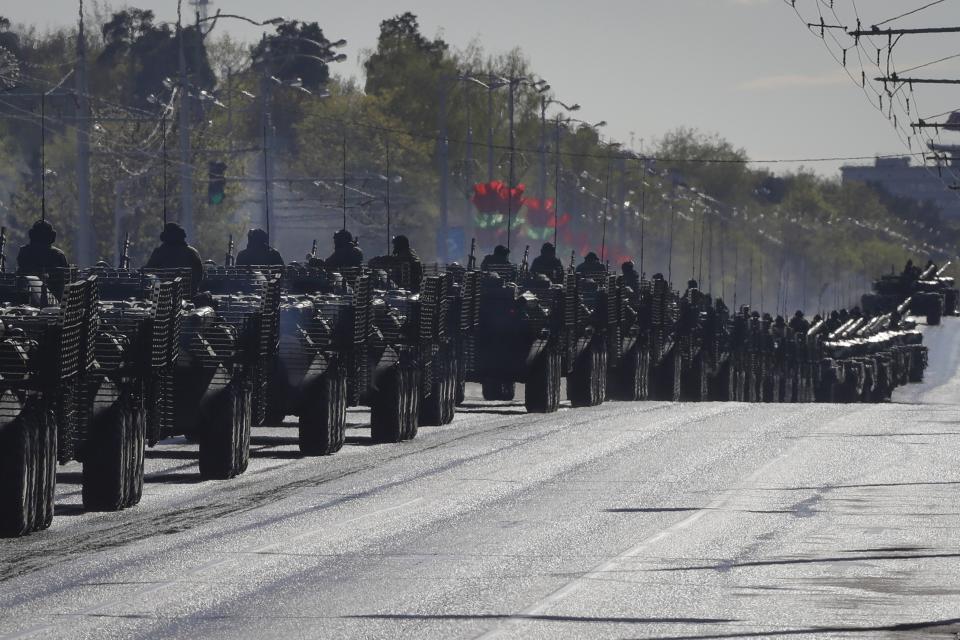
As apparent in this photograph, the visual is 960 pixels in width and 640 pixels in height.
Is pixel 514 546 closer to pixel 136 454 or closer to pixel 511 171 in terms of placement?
pixel 136 454

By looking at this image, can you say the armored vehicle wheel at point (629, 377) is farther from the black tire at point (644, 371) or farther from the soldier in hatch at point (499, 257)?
the soldier in hatch at point (499, 257)

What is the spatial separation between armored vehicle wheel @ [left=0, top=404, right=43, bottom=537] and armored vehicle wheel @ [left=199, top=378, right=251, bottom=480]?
423 centimetres

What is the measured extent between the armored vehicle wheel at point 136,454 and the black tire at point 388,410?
7206 millimetres

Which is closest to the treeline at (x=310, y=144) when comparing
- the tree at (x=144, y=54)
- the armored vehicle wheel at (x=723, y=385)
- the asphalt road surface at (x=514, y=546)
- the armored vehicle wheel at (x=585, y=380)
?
the tree at (x=144, y=54)

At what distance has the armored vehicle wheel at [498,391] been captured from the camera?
3962 centimetres

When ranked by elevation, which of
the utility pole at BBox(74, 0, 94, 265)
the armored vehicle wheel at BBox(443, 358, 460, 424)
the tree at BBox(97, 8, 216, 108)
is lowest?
the armored vehicle wheel at BBox(443, 358, 460, 424)

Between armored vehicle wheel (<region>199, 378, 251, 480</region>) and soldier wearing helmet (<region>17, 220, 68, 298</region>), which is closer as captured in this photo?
armored vehicle wheel (<region>199, 378, 251, 480</region>)

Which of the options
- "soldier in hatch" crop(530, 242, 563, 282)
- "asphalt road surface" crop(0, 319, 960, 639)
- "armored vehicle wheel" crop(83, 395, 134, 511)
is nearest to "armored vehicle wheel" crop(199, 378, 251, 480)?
"asphalt road surface" crop(0, 319, 960, 639)

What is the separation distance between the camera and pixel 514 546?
16094mm

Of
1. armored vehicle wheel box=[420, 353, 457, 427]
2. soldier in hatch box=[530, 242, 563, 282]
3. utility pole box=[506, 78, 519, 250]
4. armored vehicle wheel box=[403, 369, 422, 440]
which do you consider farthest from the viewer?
soldier in hatch box=[530, 242, 563, 282]

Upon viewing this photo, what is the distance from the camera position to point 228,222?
327ft

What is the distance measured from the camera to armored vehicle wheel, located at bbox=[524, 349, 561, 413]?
32812mm

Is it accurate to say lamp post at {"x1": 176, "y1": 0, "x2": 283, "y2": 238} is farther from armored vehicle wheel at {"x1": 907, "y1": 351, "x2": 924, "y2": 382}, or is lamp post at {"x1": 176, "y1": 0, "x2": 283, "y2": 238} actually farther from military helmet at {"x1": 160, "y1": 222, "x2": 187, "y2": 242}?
armored vehicle wheel at {"x1": 907, "y1": 351, "x2": 924, "y2": 382}

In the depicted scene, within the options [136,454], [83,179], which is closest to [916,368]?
[83,179]
